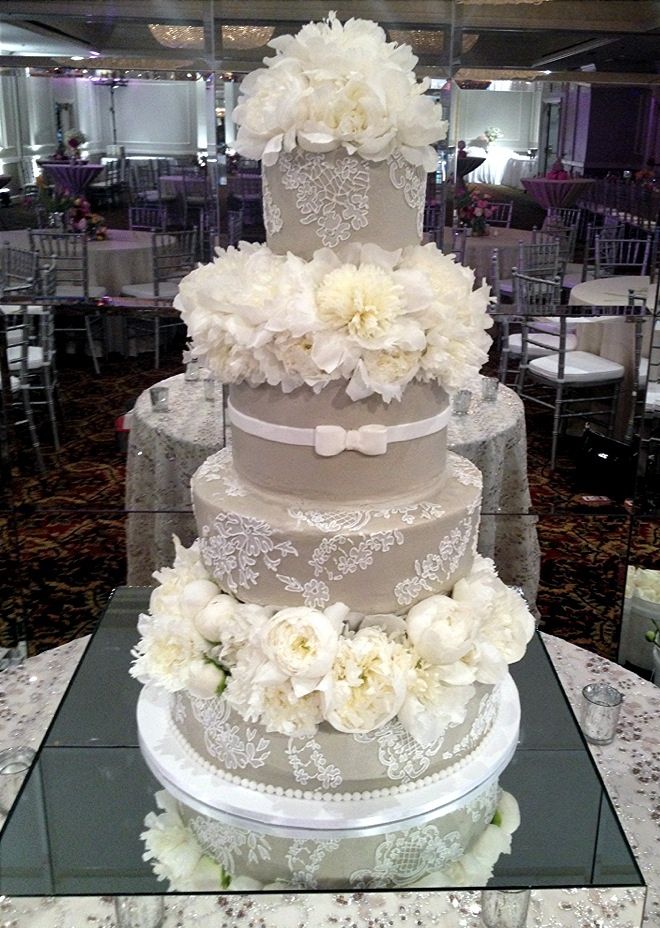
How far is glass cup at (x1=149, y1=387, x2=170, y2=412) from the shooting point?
3.57m

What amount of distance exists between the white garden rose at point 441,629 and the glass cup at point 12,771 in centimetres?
88

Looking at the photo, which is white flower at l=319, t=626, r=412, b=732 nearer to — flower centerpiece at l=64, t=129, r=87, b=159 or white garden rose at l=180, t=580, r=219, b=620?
white garden rose at l=180, t=580, r=219, b=620

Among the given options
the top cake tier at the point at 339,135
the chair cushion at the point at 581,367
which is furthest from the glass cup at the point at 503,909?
the chair cushion at the point at 581,367

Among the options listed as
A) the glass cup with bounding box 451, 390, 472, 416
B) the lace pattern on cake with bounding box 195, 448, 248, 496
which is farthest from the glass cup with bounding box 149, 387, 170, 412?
the lace pattern on cake with bounding box 195, 448, 248, 496

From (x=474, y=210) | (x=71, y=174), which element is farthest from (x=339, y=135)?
(x=71, y=174)

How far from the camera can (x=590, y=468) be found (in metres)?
3.74

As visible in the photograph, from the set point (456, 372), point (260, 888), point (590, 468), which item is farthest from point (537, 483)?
point (260, 888)

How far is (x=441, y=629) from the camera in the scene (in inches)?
60.6

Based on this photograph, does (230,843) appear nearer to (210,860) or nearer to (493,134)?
(210,860)

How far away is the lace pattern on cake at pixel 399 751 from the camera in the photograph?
1643 millimetres

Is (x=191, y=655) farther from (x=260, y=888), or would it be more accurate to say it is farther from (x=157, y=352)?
(x=157, y=352)

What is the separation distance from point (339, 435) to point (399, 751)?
2.01 ft

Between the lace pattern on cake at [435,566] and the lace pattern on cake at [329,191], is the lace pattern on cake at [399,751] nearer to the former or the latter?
the lace pattern on cake at [435,566]

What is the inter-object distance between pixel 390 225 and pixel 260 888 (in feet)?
3.82
